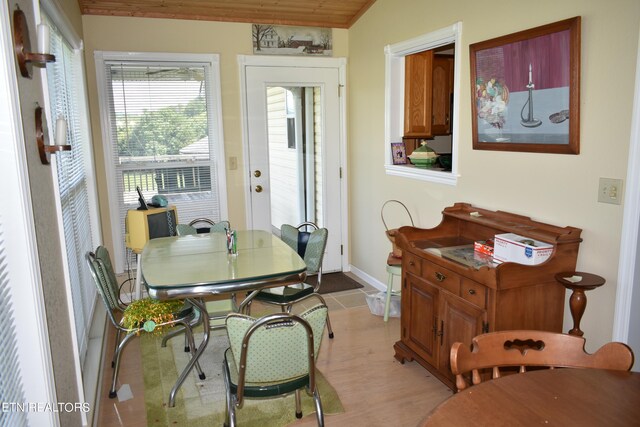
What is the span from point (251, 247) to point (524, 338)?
195 cm

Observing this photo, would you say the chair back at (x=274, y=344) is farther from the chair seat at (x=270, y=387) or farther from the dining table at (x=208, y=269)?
the dining table at (x=208, y=269)

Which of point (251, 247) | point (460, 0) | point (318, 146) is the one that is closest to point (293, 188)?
point (318, 146)

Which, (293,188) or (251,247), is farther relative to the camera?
(293,188)

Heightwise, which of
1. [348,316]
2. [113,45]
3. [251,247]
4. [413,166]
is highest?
[113,45]

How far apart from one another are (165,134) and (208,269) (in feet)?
6.93

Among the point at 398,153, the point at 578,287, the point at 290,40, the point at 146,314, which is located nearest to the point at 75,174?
the point at 146,314

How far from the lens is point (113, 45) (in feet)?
13.6

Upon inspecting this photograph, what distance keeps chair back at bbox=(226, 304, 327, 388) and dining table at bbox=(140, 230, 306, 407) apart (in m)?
0.58

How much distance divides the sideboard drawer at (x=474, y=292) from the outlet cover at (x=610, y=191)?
700 mm

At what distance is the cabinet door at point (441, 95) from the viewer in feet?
13.2

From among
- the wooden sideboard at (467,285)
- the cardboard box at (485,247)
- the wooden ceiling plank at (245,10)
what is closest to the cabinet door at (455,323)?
the wooden sideboard at (467,285)

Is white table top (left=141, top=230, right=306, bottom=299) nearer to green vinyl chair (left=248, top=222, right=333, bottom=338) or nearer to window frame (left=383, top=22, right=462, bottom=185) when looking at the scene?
green vinyl chair (left=248, top=222, right=333, bottom=338)

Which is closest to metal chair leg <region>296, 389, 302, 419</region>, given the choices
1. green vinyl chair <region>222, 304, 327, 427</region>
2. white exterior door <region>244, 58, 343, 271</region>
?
green vinyl chair <region>222, 304, 327, 427</region>

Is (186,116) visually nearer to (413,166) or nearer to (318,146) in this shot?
(318,146)
